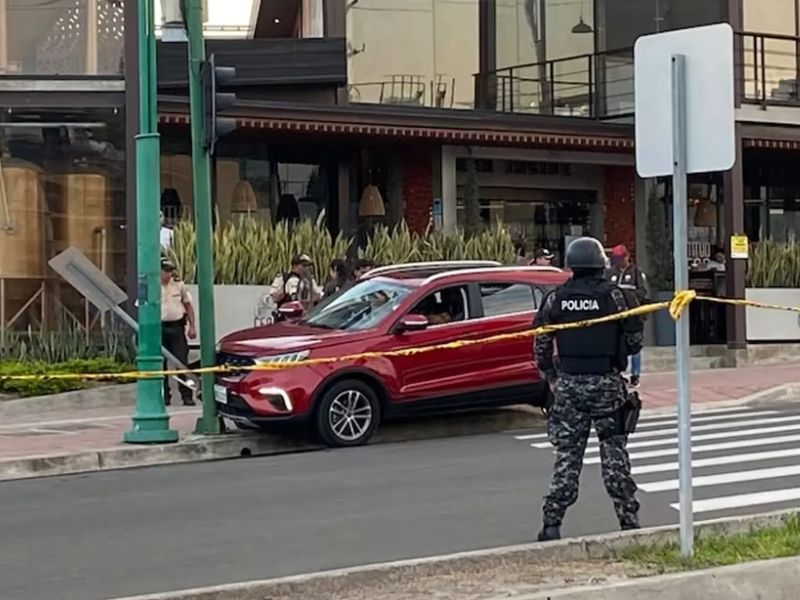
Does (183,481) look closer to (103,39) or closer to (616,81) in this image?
(103,39)

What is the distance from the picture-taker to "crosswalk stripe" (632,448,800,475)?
11065 millimetres

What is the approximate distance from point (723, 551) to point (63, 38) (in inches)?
537

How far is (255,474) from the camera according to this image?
11320 millimetres

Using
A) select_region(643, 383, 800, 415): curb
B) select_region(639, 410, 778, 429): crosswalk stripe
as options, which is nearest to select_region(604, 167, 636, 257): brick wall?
select_region(643, 383, 800, 415): curb

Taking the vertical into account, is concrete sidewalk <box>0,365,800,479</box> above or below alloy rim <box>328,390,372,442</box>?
below

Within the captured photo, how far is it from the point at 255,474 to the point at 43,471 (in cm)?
200

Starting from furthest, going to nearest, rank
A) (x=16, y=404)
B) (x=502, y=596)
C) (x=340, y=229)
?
(x=340, y=229) < (x=16, y=404) < (x=502, y=596)

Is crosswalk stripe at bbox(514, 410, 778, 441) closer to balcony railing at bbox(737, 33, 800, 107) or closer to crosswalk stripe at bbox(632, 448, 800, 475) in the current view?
crosswalk stripe at bbox(632, 448, 800, 475)

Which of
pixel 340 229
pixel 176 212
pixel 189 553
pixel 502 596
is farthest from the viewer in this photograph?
pixel 340 229

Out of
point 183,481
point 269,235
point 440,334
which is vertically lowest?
point 183,481

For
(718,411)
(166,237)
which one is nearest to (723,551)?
(718,411)

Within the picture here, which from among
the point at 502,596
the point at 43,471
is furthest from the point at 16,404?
the point at 502,596

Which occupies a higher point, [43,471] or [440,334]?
[440,334]

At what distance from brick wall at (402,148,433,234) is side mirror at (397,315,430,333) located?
9493 mm
